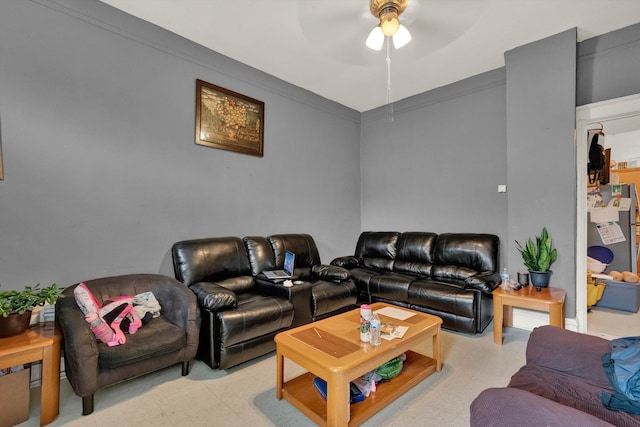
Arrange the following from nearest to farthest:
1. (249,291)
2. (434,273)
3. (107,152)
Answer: (107,152)
(249,291)
(434,273)

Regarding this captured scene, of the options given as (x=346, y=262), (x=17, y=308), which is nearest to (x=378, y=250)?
(x=346, y=262)

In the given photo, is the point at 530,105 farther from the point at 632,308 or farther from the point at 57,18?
the point at 57,18

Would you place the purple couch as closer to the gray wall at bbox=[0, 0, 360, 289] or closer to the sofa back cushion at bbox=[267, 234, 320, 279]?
the sofa back cushion at bbox=[267, 234, 320, 279]

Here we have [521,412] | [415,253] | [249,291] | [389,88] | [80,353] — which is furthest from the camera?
[389,88]

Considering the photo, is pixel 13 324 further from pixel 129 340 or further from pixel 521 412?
pixel 521 412

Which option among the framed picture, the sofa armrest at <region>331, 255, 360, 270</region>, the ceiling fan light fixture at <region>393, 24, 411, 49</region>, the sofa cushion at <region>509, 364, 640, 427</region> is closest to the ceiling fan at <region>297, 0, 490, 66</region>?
the ceiling fan light fixture at <region>393, 24, 411, 49</region>

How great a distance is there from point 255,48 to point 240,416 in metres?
3.31

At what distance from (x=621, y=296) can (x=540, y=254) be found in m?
1.82

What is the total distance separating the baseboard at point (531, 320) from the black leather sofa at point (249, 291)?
1.76 meters

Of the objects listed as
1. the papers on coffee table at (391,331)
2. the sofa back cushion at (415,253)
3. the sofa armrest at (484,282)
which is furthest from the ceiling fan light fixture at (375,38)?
the sofa back cushion at (415,253)

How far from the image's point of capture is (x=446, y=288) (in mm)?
3129

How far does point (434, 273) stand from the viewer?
144 inches

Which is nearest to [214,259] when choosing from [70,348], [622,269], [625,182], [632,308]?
[70,348]

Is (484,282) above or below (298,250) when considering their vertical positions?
below
